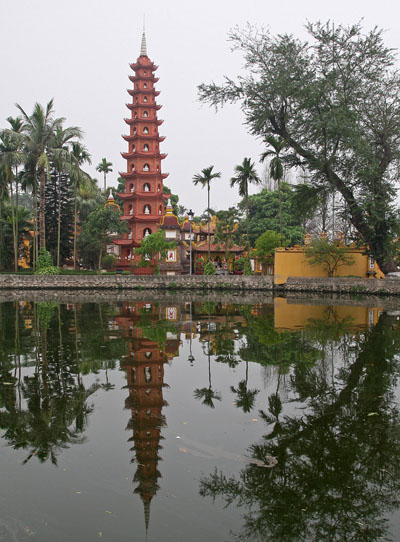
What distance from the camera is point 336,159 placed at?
25.8 meters

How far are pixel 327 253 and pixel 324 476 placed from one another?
31.4 metres

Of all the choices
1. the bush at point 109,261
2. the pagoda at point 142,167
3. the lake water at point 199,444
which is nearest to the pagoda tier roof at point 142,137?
the pagoda at point 142,167

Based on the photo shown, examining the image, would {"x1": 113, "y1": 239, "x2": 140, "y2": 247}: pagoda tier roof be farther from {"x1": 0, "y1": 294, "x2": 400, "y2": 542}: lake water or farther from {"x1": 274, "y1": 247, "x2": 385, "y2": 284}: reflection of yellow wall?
{"x1": 0, "y1": 294, "x2": 400, "y2": 542}: lake water

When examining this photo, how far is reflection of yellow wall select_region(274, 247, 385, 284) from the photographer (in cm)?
3528

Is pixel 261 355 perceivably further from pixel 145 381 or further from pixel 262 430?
pixel 262 430

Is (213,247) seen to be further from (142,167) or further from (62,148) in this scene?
(62,148)

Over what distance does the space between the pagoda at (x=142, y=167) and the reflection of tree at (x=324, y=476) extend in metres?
43.8

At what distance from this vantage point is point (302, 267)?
118 ft

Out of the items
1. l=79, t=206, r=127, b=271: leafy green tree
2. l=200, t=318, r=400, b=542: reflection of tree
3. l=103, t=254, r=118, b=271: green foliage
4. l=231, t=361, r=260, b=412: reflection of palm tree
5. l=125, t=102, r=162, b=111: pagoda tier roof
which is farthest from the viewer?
l=125, t=102, r=162, b=111: pagoda tier roof

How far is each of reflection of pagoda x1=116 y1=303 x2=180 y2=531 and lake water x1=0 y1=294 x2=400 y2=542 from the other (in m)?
0.02

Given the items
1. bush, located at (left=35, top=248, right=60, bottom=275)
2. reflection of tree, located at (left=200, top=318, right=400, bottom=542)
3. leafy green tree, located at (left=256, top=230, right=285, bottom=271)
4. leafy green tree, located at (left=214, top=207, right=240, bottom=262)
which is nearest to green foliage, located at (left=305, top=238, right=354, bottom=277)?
leafy green tree, located at (left=256, top=230, right=285, bottom=271)

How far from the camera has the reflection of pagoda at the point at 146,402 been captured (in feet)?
12.9

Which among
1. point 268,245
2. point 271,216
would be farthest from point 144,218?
point 268,245

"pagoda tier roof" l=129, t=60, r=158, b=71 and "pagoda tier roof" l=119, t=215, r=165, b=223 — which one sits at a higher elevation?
"pagoda tier roof" l=129, t=60, r=158, b=71
